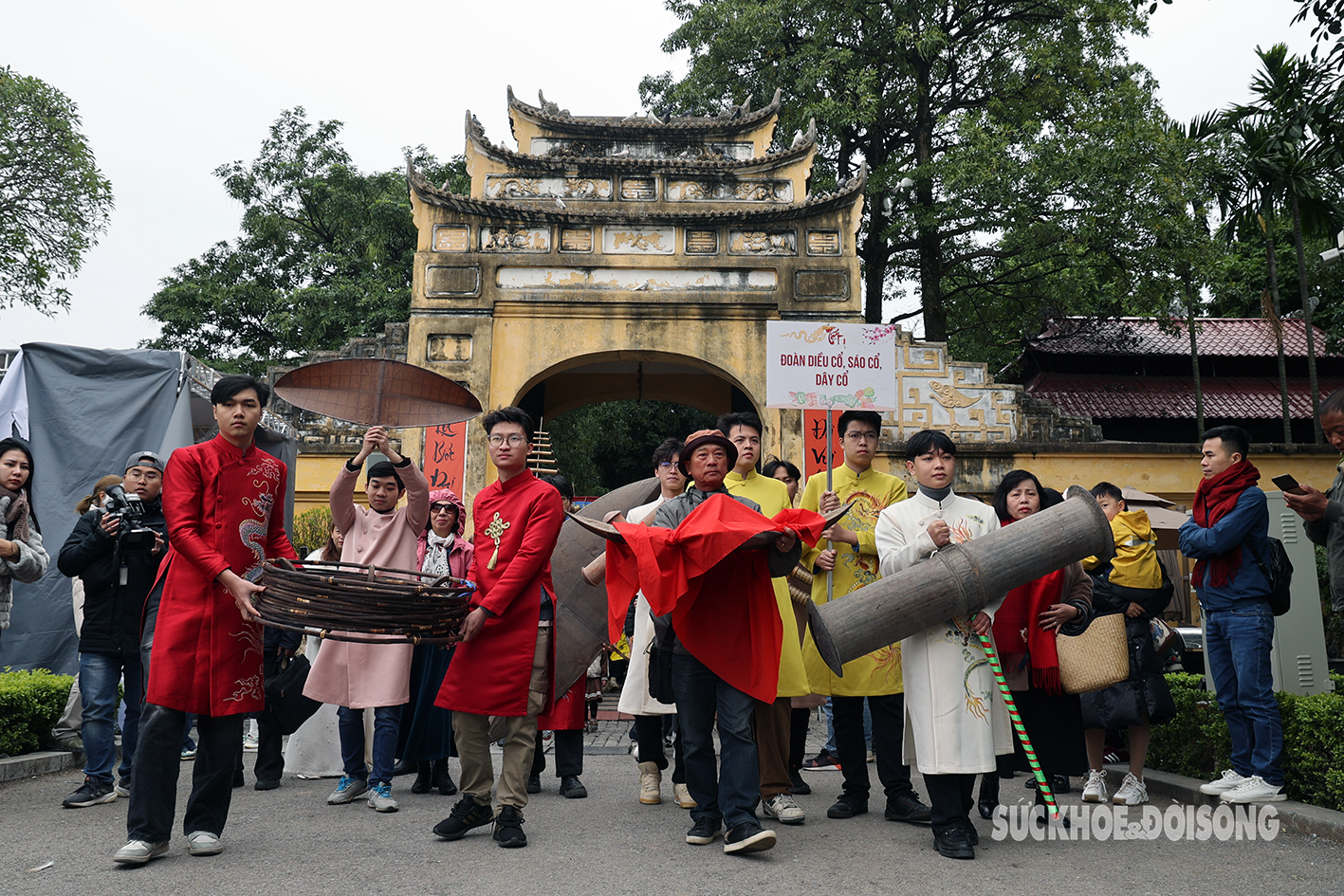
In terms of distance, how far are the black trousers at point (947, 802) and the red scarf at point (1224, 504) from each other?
2010mm

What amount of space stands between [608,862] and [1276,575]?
141 inches

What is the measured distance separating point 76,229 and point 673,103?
13.4 meters

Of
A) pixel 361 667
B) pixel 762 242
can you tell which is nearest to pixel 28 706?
pixel 361 667

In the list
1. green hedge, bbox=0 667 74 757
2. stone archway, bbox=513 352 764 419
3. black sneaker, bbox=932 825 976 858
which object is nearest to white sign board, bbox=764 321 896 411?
black sneaker, bbox=932 825 976 858

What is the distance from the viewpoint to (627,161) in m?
15.5

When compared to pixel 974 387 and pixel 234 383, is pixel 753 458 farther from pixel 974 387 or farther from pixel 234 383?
pixel 974 387

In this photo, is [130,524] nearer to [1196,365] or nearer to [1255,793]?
[1255,793]

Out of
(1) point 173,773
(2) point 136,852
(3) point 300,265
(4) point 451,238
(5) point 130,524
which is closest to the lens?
(2) point 136,852

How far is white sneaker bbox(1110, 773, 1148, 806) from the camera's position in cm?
522

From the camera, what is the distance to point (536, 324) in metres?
14.5

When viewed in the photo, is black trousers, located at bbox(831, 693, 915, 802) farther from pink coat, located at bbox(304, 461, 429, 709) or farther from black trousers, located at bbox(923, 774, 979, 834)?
pink coat, located at bbox(304, 461, 429, 709)

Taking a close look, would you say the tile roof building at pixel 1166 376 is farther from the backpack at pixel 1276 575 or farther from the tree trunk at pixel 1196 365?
the backpack at pixel 1276 575

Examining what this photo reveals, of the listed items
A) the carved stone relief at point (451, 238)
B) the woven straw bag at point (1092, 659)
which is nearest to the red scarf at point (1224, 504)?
the woven straw bag at point (1092, 659)

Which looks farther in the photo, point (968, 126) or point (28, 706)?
point (968, 126)
